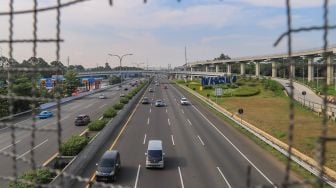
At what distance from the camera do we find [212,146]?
37.4 metres

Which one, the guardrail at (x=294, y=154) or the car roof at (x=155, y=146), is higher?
the car roof at (x=155, y=146)

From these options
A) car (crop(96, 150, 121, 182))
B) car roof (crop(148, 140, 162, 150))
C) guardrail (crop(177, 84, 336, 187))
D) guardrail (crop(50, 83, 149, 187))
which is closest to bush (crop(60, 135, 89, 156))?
guardrail (crop(50, 83, 149, 187))

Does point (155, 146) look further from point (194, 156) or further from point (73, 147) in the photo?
point (73, 147)

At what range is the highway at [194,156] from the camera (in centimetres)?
2620

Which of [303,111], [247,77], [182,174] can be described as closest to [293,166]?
[182,174]

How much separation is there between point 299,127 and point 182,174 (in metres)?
22.9

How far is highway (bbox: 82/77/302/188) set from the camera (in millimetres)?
26203

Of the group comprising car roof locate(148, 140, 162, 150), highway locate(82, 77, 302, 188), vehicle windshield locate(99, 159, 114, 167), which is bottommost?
highway locate(82, 77, 302, 188)

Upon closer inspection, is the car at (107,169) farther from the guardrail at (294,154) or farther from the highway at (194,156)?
the guardrail at (294,154)

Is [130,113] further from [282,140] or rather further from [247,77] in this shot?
[247,77]

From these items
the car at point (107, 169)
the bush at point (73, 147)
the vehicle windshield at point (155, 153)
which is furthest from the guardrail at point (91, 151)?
the vehicle windshield at point (155, 153)

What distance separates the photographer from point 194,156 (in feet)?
110

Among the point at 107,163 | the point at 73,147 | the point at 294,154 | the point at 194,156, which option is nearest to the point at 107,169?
the point at 107,163

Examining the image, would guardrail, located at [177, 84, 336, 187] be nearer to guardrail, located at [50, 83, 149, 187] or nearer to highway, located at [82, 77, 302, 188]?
highway, located at [82, 77, 302, 188]
